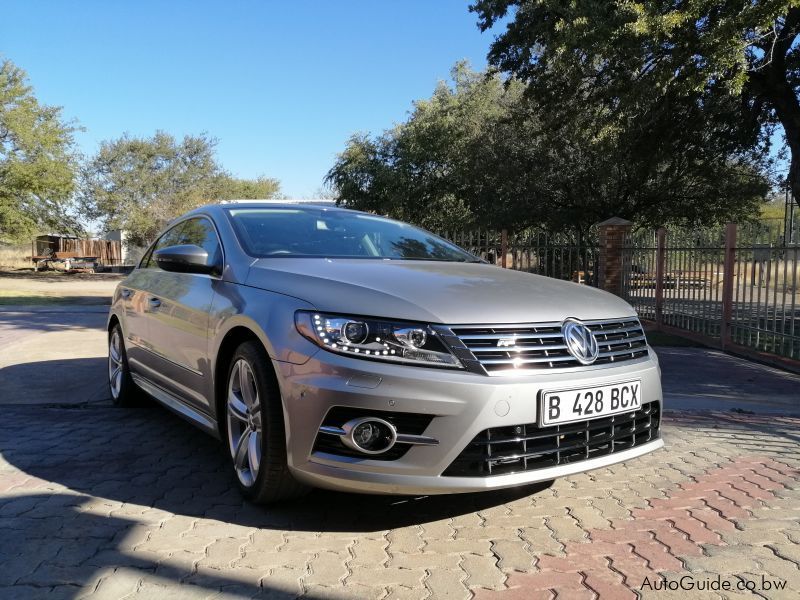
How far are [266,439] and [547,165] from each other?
18201 millimetres

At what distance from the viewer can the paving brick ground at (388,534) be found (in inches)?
99.0

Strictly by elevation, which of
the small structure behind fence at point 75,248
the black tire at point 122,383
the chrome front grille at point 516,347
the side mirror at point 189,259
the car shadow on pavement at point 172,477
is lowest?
the car shadow on pavement at point 172,477

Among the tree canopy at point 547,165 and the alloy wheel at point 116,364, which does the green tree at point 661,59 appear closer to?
the tree canopy at point 547,165

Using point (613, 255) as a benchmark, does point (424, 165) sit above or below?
above

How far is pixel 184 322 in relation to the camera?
12.7 ft

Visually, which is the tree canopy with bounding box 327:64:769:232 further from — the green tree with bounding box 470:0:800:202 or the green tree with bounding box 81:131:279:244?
the green tree with bounding box 81:131:279:244

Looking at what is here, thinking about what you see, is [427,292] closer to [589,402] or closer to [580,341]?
[580,341]

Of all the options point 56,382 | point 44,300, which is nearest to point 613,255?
point 56,382

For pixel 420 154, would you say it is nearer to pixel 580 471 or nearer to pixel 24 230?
pixel 24 230

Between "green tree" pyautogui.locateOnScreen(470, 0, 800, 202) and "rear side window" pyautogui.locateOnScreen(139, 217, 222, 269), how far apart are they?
305 inches

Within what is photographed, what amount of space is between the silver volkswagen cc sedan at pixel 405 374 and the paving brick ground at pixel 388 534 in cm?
32

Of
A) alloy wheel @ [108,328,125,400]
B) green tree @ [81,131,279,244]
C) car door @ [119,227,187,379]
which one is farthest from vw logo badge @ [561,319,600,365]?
green tree @ [81,131,279,244]

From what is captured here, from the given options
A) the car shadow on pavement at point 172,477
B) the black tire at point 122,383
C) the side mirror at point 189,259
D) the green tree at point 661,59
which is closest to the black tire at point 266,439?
the car shadow on pavement at point 172,477

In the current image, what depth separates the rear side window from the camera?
13.0ft
